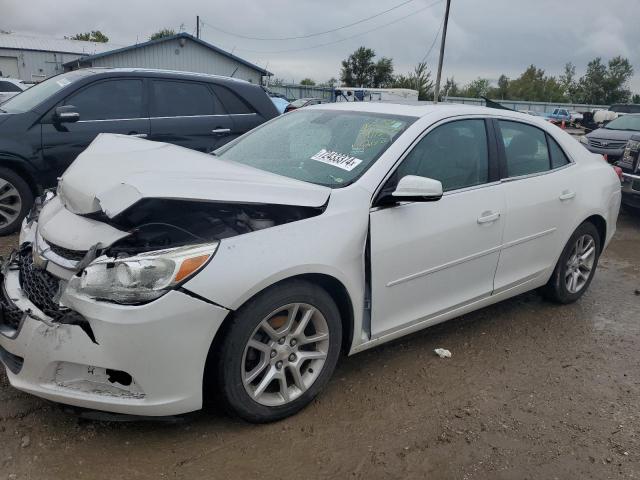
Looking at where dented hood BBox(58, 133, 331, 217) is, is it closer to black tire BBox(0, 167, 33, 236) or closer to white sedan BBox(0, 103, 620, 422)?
white sedan BBox(0, 103, 620, 422)

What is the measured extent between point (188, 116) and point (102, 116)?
955 mm

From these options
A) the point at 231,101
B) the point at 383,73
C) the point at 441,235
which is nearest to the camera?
the point at 441,235

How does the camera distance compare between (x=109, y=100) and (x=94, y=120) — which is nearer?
(x=94, y=120)

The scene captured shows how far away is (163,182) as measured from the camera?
2.47 meters

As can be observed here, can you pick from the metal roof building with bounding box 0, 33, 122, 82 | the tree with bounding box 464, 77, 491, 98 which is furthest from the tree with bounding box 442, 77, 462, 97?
the metal roof building with bounding box 0, 33, 122, 82

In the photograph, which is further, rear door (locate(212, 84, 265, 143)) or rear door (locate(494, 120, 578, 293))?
rear door (locate(212, 84, 265, 143))

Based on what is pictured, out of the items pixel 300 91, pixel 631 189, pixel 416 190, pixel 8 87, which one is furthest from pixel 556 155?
pixel 300 91

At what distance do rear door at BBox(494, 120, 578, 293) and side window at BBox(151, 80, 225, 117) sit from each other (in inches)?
151

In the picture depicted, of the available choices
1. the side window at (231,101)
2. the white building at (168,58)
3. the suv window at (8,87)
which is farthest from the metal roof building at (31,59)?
the side window at (231,101)

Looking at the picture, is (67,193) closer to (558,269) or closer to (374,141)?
(374,141)

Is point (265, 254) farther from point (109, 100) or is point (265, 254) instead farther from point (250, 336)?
point (109, 100)

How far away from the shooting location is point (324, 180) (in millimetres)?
3078

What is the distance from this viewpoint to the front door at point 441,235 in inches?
118

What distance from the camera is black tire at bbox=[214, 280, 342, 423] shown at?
2.44 meters
